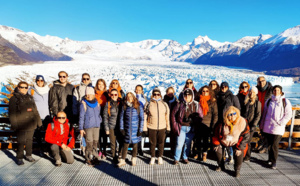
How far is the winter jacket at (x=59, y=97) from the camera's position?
3.69 m

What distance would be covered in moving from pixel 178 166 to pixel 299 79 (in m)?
153

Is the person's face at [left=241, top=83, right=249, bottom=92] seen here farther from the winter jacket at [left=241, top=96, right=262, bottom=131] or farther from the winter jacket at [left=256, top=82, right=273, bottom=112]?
the winter jacket at [left=256, top=82, right=273, bottom=112]

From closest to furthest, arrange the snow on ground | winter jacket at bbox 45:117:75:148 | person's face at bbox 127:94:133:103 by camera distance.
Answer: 1. person's face at bbox 127:94:133:103
2. winter jacket at bbox 45:117:75:148
3. the snow on ground

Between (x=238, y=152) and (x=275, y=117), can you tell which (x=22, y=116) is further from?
(x=275, y=117)

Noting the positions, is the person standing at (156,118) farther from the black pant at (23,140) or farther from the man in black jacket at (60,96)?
the black pant at (23,140)

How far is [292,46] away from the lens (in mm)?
186875

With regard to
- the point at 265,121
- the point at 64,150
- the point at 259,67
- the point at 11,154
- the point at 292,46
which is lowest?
the point at 11,154

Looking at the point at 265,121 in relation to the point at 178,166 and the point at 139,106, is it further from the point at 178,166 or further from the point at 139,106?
the point at 139,106

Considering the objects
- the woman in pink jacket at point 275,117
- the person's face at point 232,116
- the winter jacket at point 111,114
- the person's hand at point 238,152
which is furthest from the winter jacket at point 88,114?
the woman in pink jacket at point 275,117

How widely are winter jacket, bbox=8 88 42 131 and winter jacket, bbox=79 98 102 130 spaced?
941mm

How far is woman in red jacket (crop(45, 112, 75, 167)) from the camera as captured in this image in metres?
3.49

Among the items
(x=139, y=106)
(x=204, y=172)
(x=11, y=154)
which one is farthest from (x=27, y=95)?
A: (x=204, y=172)

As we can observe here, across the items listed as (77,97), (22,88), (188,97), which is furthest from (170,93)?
(22,88)

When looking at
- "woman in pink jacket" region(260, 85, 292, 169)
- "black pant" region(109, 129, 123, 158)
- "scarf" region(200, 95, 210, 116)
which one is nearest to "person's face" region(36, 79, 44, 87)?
"black pant" region(109, 129, 123, 158)
